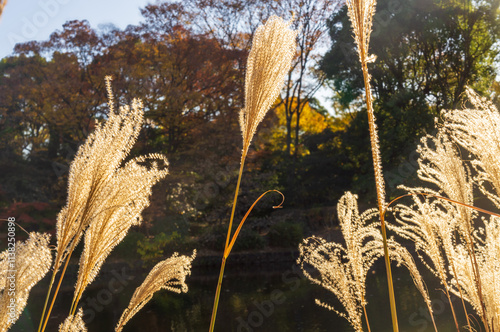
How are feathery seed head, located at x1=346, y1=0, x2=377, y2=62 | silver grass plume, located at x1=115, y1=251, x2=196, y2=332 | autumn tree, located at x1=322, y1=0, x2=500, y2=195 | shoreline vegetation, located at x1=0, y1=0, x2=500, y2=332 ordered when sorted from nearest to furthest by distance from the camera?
feathery seed head, located at x1=346, y1=0, x2=377, y2=62 → silver grass plume, located at x1=115, y1=251, x2=196, y2=332 → shoreline vegetation, located at x1=0, y1=0, x2=500, y2=332 → autumn tree, located at x1=322, y1=0, x2=500, y2=195

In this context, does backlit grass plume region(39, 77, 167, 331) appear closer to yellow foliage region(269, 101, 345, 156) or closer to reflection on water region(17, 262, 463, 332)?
reflection on water region(17, 262, 463, 332)

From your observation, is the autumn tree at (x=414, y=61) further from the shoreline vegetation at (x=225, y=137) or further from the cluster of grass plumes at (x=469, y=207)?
the cluster of grass plumes at (x=469, y=207)

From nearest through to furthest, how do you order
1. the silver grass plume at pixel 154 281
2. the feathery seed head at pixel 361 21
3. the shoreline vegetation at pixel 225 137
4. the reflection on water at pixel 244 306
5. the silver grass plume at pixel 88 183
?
the feathery seed head at pixel 361 21
the silver grass plume at pixel 88 183
the silver grass plume at pixel 154 281
the reflection on water at pixel 244 306
the shoreline vegetation at pixel 225 137

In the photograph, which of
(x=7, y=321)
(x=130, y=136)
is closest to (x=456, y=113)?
(x=130, y=136)

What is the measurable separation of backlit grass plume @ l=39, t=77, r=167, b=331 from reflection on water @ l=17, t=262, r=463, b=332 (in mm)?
5461

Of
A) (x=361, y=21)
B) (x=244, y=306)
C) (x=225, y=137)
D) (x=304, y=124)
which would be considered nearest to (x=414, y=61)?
(x=304, y=124)

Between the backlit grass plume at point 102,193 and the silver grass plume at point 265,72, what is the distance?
1.10 ft

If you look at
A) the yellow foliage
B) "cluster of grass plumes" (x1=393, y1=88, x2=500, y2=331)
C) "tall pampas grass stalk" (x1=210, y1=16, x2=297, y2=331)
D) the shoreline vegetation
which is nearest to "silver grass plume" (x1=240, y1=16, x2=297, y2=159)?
"tall pampas grass stalk" (x1=210, y1=16, x2=297, y2=331)

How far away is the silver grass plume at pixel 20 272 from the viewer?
51.1 inches

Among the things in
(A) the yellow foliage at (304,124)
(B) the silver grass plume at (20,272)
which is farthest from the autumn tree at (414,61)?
(B) the silver grass plume at (20,272)

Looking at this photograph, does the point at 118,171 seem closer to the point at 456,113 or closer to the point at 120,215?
the point at 120,215

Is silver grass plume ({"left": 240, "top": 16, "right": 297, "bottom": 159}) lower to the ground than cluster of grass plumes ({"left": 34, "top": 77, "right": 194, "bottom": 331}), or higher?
higher

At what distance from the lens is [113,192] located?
1184mm

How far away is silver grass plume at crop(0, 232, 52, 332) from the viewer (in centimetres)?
130
